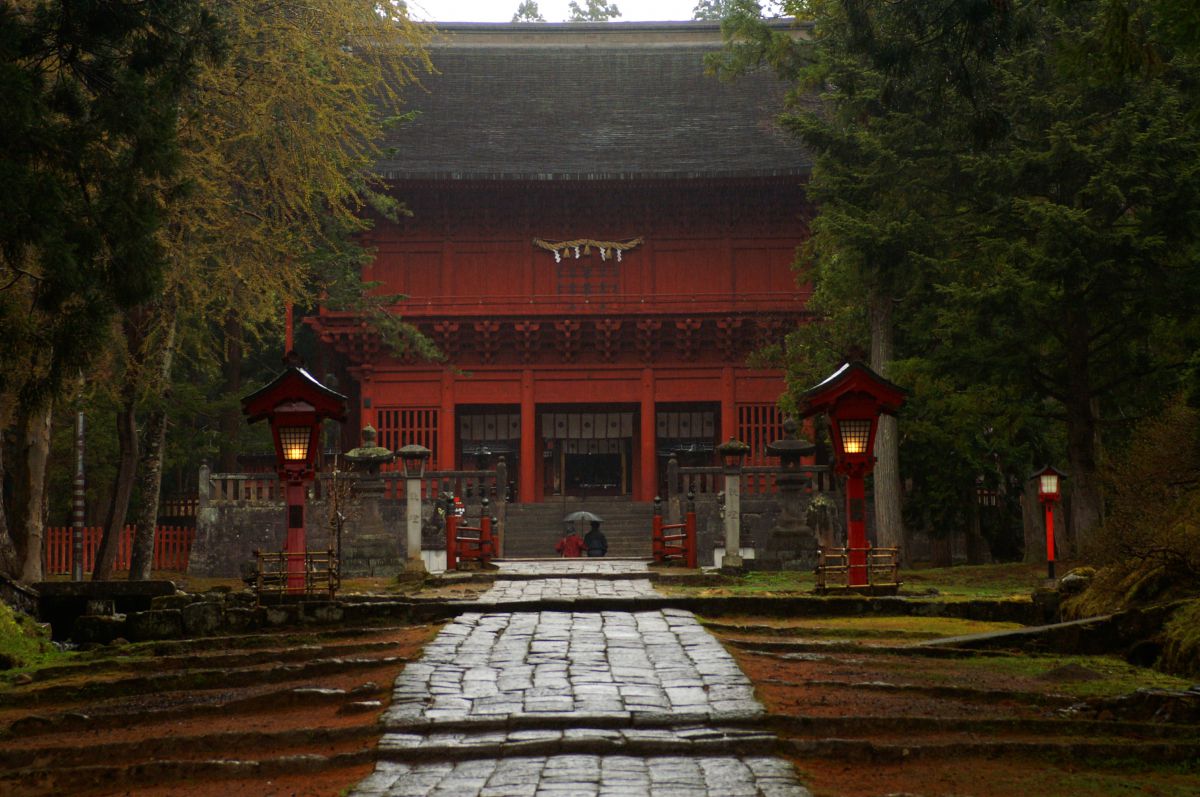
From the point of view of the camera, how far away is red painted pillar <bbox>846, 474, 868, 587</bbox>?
1538 cm

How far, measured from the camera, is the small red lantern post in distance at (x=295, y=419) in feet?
50.9

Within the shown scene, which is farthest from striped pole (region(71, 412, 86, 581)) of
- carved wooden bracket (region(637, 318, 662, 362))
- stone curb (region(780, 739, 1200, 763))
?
stone curb (region(780, 739, 1200, 763))

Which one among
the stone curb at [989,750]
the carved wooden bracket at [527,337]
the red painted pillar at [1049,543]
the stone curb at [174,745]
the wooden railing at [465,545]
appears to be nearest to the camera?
the stone curb at [989,750]

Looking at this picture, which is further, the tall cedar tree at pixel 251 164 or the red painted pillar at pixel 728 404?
the red painted pillar at pixel 728 404

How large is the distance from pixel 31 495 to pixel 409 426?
14.8 meters

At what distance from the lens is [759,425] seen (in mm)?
33688

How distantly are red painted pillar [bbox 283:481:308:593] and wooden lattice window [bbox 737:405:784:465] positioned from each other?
18980 millimetres

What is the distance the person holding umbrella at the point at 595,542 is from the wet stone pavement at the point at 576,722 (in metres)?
14.3

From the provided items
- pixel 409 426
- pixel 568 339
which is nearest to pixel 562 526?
pixel 568 339

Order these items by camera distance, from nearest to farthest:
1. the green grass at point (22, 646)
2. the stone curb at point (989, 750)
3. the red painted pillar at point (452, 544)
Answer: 1. the stone curb at point (989, 750)
2. the green grass at point (22, 646)
3. the red painted pillar at point (452, 544)

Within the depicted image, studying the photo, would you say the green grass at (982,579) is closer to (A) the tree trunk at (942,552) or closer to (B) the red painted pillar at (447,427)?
(A) the tree trunk at (942,552)

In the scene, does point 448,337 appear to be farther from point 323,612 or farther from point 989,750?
point 989,750

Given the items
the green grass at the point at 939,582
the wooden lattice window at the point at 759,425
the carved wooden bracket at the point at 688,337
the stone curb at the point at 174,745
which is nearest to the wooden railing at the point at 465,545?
the green grass at the point at 939,582

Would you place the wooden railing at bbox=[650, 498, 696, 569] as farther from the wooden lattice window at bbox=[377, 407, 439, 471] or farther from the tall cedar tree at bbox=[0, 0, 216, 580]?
the wooden lattice window at bbox=[377, 407, 439, 471]
